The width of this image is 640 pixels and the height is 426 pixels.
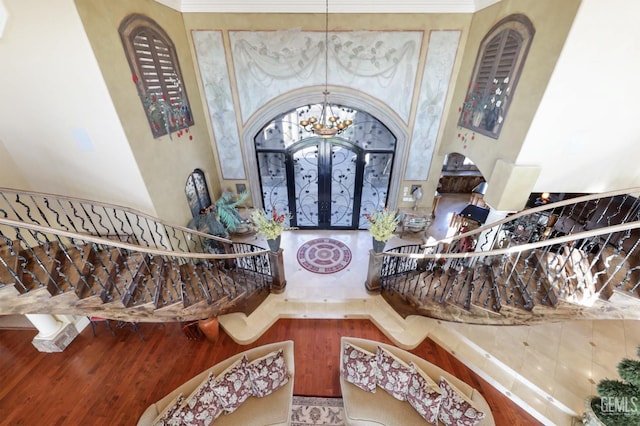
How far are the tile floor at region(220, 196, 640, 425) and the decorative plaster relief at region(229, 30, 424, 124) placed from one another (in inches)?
155

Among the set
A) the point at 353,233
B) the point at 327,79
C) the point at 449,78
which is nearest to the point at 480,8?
the point at 449,78

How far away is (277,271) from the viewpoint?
4.80 meters

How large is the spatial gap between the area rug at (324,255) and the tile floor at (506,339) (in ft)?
0.76

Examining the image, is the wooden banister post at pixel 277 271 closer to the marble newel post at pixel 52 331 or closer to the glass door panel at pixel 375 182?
the glass door panel at pixel 375 182

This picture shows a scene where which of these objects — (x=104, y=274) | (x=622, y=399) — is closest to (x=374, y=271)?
(x=622, y=399)

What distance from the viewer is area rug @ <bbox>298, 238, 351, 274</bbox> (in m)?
5.66

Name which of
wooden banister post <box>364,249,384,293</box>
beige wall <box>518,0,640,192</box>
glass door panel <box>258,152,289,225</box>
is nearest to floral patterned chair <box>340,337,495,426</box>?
wooden banister post <box>364,249,384,293</box>

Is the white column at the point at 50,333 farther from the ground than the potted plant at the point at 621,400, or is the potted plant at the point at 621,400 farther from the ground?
the potted plant at the point at 621,400

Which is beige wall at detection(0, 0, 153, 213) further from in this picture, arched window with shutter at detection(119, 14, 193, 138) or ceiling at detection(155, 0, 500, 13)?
ceiling at detection(155, 0, 500, 13)

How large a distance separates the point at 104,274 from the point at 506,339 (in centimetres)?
585

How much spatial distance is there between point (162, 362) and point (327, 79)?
5948 millimetres

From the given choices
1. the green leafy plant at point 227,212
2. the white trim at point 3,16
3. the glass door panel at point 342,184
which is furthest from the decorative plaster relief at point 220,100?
the white trim at point 3,16

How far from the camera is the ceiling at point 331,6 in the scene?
188 inches

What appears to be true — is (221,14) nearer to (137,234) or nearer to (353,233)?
(137,234)
